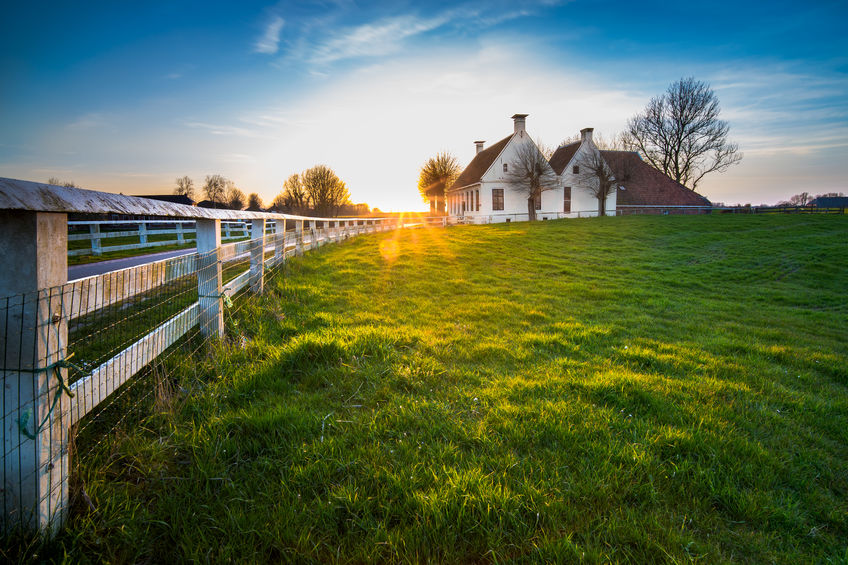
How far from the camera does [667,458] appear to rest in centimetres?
262

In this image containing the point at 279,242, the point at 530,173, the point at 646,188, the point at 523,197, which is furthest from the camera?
the point at 646,188

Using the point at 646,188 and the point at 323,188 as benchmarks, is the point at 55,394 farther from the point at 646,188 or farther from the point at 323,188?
the point at 323,188

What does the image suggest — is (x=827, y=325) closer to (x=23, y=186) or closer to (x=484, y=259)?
(x=484, y=259)

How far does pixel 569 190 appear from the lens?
3888 cm

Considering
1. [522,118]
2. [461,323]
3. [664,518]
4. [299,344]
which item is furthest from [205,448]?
[522,118]

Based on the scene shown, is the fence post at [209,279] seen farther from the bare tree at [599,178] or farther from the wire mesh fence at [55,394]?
the bare tree at [599,178]

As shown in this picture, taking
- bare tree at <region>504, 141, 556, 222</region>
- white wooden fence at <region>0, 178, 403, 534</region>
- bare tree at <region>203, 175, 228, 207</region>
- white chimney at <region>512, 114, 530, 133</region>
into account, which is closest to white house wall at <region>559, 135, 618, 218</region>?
bare tree at <region>504, 141, 556, 222</region>

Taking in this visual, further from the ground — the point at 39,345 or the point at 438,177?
the point at 438,177

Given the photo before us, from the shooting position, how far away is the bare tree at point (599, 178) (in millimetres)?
36312

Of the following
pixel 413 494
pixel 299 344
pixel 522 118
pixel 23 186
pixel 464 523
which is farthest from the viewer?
pixel 522 118

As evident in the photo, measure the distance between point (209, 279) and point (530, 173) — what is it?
33673mm

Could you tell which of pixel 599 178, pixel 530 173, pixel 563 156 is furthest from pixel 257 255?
pixel 563 156

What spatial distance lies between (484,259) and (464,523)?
11.2 metres

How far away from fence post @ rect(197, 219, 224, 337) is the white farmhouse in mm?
32696
